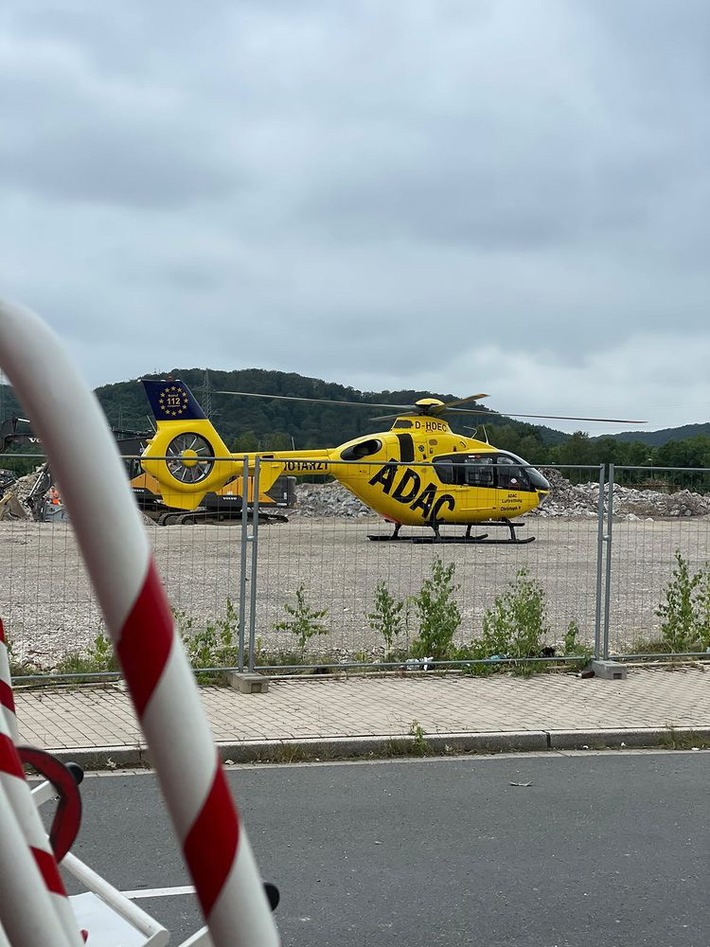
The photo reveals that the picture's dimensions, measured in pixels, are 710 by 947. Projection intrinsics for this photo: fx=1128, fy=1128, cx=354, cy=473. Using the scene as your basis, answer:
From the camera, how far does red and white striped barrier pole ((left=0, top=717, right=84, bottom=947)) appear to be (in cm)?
140

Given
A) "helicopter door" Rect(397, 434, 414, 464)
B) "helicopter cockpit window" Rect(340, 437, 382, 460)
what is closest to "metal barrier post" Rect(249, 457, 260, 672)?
"helicopter cockpit window" Rect(340, 437, 382, 460)

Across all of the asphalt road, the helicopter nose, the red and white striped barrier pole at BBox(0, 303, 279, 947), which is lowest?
the asphalt road

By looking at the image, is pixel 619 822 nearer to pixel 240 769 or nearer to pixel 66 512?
pixel 240 769

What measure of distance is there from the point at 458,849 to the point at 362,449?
2653 centimetres

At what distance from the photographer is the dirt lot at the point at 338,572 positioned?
11484mm

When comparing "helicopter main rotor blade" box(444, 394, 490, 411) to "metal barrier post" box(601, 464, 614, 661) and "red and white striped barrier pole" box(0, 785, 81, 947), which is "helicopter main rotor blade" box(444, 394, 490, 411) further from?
"red and white striped barrier pole" box(0, 785, 81, 947)

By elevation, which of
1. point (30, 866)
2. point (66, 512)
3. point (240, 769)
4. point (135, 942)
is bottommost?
point (240, 769)

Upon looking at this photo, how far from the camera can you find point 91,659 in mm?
10156

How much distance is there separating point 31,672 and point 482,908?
5821mm

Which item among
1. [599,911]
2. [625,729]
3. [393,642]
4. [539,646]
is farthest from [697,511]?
[599,911]

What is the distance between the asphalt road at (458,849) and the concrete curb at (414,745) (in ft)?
0.75

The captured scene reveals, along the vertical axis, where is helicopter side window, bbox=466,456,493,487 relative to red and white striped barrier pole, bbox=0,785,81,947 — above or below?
above

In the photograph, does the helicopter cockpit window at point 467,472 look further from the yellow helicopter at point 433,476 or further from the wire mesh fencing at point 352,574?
the wire mesh fencing at point 352,574

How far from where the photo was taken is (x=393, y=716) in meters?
8.73
